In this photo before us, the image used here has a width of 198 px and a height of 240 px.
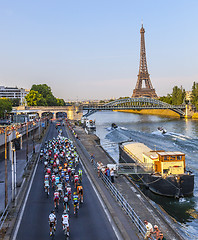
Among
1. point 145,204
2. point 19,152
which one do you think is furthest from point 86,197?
point 19,152

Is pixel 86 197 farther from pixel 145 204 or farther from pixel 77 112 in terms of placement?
pixel 77 112

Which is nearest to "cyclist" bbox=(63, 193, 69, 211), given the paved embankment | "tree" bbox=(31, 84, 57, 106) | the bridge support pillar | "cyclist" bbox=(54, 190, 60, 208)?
"cyclist" bbox=(54, 190, 60, 208)

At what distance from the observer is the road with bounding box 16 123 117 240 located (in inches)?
639

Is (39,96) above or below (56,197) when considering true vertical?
above

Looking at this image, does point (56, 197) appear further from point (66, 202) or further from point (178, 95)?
point (178, 95)

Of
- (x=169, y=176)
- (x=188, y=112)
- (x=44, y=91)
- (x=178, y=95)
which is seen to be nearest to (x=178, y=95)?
(x=178, y=95)

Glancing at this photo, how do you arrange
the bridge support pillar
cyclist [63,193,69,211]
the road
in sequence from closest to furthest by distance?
the road < cyclist [63,193,69,211] < the bridge support pillar

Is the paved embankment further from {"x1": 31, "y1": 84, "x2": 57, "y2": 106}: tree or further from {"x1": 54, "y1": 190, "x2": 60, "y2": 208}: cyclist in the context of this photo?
{"x1": 31, "y1": 84, "x2": 57, "y2": 106}: tree

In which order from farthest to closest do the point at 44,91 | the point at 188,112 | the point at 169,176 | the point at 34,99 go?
the point at 44,91
the point at 188,112
the point at 34,99
the point at 169,176

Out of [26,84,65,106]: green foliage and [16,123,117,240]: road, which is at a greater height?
[26,84,65,106]: green foliage

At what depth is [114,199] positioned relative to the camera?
2186 cm

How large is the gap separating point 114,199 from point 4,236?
898 centimetres

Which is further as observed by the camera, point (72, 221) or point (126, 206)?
point (126, 206)

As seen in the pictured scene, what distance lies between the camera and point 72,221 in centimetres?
1808
